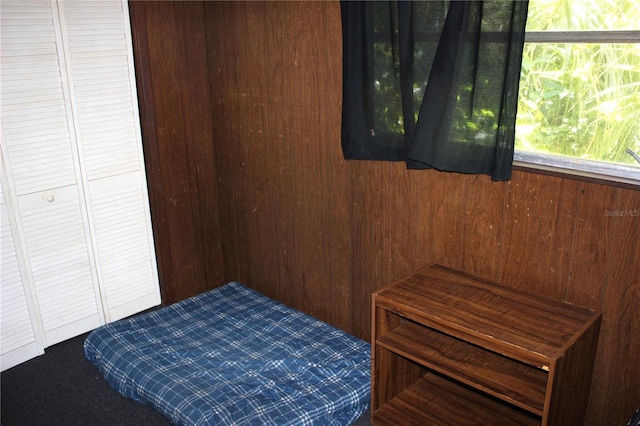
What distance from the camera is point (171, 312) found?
3.07 meters

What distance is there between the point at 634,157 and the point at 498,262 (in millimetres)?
607

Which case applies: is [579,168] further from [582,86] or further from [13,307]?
[13,307]

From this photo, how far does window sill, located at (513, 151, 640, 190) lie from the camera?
6.11 ft

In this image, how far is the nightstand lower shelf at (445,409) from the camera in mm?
2164

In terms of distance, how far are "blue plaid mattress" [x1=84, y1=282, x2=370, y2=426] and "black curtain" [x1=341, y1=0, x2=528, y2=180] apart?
3.13ft

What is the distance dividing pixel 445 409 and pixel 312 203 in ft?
3.71

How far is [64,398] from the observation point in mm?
2547

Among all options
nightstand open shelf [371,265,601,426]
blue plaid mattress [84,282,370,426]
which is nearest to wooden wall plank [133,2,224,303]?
blue plaid mattress [84,282,370,426]

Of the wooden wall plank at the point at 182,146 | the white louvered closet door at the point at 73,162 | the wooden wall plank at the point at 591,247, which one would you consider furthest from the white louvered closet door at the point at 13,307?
the wooden wall plank at the point at 591,247

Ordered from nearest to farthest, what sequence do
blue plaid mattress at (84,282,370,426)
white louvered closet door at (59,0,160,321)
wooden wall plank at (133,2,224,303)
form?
blue plaid mattress at (84,282,370,426) < white louvered closet door at (59,0,160,321) < wooden wall plank at (133,2,224,303)

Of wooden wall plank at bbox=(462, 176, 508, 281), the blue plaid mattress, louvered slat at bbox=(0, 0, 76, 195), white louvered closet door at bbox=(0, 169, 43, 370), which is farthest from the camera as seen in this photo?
white louvered closet door at bbox=(0, 169, 43, 370)

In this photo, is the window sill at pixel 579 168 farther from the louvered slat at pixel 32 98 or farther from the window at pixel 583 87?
the louvered slat at pixel 32 98

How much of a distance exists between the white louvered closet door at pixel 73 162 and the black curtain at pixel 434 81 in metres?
1.25

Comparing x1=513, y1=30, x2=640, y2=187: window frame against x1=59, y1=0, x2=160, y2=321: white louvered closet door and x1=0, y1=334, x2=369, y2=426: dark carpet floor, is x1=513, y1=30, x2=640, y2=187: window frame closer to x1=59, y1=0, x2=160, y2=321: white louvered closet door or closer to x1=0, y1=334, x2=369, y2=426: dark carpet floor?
x1=0, y1=334, x2=369, y2=426: dark carpet floor
